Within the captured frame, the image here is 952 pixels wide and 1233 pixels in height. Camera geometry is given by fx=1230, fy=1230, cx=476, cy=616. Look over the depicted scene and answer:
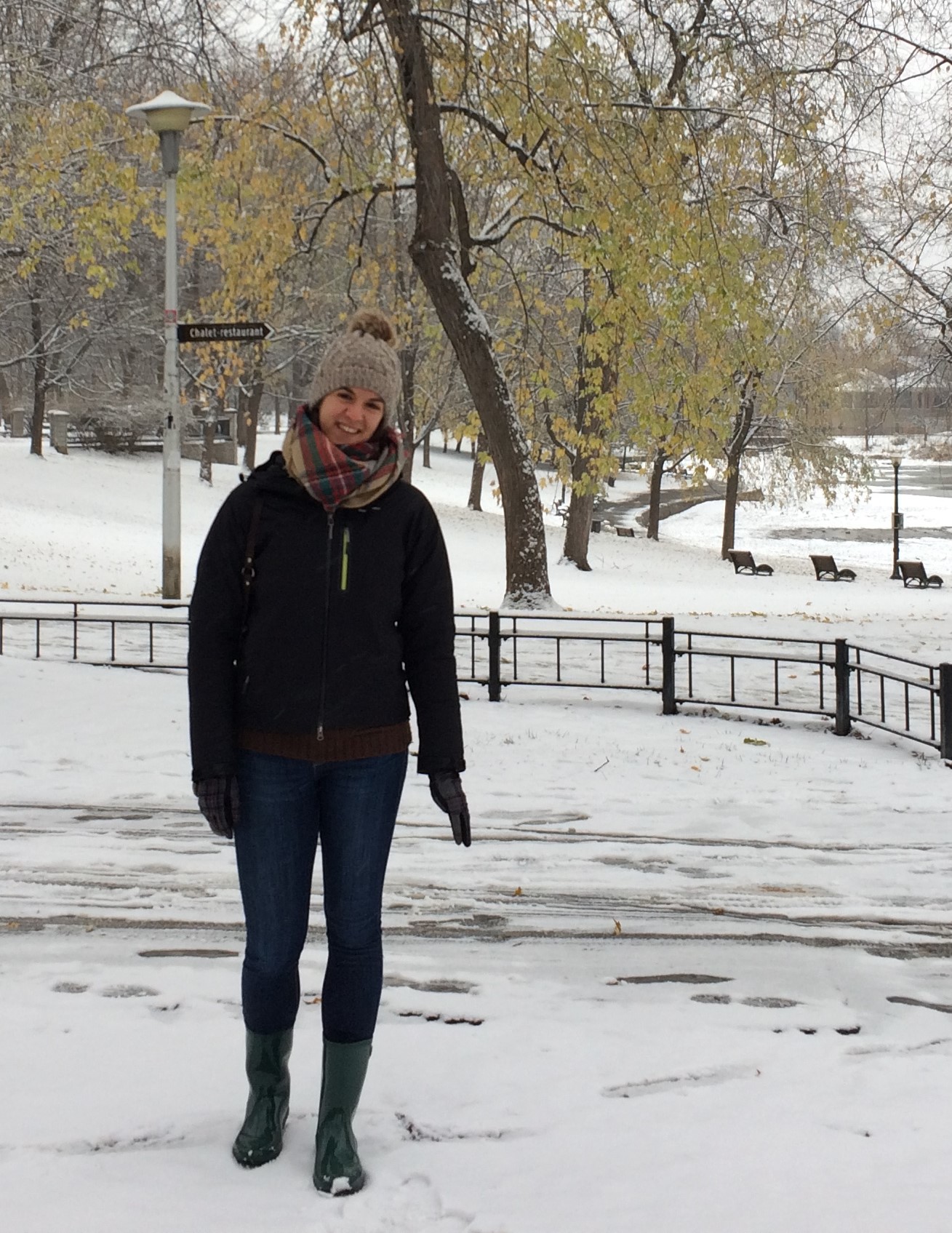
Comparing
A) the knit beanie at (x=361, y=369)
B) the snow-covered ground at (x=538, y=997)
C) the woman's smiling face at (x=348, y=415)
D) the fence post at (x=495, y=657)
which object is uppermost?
the knit beanie at (x=361, y=369)

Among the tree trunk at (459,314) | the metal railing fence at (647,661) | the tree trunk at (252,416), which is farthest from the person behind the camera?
the tree trunk at (252,416)

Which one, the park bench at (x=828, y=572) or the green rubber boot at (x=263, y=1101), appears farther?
the park bench at (x=828, y=572)

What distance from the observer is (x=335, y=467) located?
9.91 ft

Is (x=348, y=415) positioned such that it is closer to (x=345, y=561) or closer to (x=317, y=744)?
(x=345, y=561)

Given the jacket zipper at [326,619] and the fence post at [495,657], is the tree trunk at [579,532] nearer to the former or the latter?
the fence post at [495,657]

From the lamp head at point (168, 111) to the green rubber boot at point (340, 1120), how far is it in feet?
35.7

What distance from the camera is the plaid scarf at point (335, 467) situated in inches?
119

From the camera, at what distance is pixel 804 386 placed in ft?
140

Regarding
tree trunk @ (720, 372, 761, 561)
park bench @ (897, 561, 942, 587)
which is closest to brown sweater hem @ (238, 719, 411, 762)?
park bench @ (897, 561, 942, 587)

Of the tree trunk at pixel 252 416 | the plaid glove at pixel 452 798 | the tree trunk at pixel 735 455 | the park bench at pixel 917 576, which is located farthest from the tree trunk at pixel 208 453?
the plaid glove at pixel 452 798

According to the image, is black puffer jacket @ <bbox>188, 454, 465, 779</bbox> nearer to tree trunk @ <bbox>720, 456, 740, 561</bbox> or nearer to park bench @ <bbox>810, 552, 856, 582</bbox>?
park bench @ <bbox>810, 552, 856, 582</bbox>

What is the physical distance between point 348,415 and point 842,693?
786 centimetres

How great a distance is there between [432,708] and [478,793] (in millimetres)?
4714

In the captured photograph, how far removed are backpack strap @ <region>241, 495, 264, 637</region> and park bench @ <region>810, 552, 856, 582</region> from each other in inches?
1101
